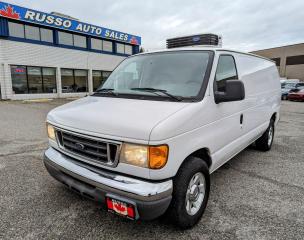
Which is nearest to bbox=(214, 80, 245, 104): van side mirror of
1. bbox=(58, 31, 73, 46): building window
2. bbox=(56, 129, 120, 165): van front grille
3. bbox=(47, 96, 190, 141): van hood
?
bbox=(47, 96, 190, 141): van hood

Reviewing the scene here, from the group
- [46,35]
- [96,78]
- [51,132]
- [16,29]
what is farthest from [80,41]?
[51,132]

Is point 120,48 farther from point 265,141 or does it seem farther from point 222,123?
point 222,123

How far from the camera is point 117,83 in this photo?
342 cm

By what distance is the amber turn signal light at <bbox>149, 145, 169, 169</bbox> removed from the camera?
198cm

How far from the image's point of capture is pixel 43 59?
20031 millimetres

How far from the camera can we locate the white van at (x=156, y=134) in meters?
2.03

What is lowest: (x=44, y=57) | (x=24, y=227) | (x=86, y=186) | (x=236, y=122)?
(x=24, y=227)

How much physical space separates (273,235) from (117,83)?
2.73 m

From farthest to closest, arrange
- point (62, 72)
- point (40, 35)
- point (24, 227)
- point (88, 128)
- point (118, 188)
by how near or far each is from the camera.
Result: point (62, 72) → point (40, 35) → point (24, 227) → point (88, 128) → point (118, 188)

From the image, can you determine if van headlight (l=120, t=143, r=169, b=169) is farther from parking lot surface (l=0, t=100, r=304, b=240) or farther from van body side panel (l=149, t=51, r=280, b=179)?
parking lot surface (l=0, t=100, r=304, b=240)

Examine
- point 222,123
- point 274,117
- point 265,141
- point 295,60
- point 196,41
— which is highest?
point 295,60

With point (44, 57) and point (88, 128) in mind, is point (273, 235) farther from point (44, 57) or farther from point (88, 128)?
point (44, 57)

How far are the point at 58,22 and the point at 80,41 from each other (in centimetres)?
294

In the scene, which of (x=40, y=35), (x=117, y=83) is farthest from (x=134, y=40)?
(x=117, y=83)
